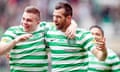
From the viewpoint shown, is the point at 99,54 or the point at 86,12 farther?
the point at 86,12

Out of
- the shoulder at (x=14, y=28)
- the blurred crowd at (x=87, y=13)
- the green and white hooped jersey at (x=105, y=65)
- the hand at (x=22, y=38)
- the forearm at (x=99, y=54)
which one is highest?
the blurred crowd at (x=87, y=13)

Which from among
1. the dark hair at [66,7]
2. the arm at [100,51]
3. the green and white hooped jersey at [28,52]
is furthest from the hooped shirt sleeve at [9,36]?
the arm at [100,51]

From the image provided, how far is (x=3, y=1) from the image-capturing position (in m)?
1.75

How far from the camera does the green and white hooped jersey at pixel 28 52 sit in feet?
5.08

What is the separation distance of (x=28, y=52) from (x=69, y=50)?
186 mm

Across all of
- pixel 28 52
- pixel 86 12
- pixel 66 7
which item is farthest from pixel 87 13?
pixel 28 52

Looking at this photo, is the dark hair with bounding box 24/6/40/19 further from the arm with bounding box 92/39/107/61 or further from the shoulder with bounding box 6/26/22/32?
the arm with bounding box 92/39/107/61

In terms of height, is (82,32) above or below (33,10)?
below

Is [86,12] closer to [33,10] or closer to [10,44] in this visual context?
[33,10]

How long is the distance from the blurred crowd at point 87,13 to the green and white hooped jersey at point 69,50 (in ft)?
0.44

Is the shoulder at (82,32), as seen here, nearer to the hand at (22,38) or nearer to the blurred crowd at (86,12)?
the blurred crowd at (86,12)

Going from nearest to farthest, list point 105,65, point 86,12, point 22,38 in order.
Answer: point 22,38 → point 105,65 → point 86,12

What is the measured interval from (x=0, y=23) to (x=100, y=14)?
51cm

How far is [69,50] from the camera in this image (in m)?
1.53
